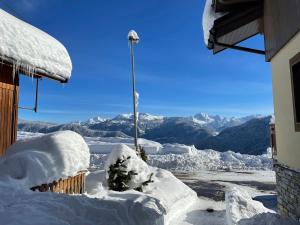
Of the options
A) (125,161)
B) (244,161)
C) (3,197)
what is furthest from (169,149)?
(3,197)

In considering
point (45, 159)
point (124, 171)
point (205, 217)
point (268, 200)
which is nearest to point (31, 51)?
point (45, 159)

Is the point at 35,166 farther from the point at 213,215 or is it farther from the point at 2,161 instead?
the point at 213,215

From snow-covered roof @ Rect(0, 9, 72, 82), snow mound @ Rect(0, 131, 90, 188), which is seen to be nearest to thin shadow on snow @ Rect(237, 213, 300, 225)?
snow mound @ Rect(0, 131, 90, 188)

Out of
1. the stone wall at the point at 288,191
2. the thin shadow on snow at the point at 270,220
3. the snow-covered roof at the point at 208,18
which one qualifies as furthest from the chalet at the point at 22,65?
the stone wall at the point at 288,191

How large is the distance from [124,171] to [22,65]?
4494 mm

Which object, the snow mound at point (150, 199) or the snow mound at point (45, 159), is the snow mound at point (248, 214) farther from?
the snow mound at point (45, 159)

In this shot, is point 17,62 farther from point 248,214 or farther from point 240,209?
point 248,214

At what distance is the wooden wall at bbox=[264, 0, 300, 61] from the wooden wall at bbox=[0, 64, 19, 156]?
7351mm

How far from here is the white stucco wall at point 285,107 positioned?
22.2 ft

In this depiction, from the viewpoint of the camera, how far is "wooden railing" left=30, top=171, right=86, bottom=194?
303 inches

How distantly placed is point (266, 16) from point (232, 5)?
35.9 inches

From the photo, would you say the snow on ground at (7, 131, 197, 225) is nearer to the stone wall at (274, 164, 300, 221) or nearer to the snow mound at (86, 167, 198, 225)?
the snow mound at (86, 167, 198, 225)

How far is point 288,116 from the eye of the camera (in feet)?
23.9

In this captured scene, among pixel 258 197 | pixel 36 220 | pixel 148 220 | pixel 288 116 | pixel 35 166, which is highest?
pixel 288 116
